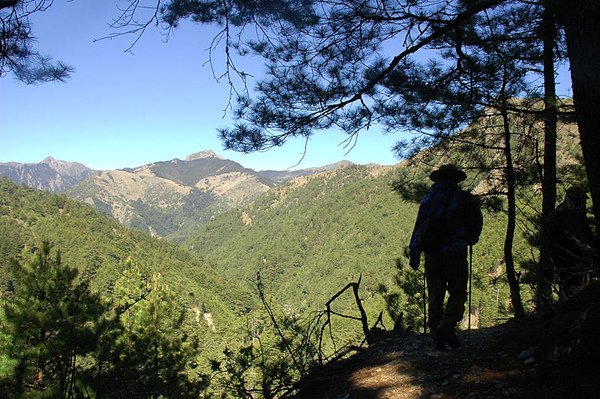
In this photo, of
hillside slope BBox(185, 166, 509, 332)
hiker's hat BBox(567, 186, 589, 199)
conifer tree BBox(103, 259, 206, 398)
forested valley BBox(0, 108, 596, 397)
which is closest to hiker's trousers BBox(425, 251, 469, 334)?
forested valley BBox(0, 108, 596, 397)

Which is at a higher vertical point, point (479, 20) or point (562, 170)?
point (479, 20)

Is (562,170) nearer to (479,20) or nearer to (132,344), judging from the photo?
(479,20)

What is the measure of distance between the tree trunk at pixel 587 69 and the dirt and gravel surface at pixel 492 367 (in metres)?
0.68

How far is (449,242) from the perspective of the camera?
285cm

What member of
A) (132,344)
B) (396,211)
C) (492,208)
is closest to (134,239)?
(396,211)

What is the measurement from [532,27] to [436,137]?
54.9 inches

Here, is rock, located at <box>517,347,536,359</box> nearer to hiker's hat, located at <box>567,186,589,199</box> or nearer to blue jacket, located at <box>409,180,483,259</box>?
blue jacket, located at <box>409,180,483,259</box>

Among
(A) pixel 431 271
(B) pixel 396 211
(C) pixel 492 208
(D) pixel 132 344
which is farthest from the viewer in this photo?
(B) pixel 396 211

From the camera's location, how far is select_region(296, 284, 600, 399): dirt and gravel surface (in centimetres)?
172

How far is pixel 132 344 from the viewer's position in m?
9.95

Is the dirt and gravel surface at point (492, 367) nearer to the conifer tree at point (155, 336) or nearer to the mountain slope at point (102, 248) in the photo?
the conifer tree at point (155, 336)

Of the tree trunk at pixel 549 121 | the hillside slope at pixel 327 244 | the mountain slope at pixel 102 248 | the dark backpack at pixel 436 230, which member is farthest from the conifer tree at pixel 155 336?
the hillside slope at pixel 327 244

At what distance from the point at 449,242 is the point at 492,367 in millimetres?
894

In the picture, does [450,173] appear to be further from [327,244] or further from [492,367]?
[327,244]
